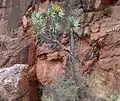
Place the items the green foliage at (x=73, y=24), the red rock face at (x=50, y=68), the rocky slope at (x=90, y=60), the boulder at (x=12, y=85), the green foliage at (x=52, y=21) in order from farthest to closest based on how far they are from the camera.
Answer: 1. the boulder at (x=12, y=85)
2. the red rock face at (x=50, y=68)
3. the green foliage at (x=52, y=21)
4. the green foliage at (x=73, y=24)
5. the rocky slope at (x=90, y=60)

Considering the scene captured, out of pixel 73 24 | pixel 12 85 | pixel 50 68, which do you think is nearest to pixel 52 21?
pixel 73 24

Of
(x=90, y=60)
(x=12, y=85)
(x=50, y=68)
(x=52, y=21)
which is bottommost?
(x=12, y=85)

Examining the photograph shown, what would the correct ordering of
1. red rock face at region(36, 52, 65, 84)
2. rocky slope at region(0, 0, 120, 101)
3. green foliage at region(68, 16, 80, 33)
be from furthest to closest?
red rock face at region(36, 52, 65, 84)
green foliage at region(68, 16, 80, 33)
rocky slope at region(0, 0, 120, 101)

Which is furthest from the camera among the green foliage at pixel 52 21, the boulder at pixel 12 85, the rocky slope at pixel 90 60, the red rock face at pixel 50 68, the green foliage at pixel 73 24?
the boulder at pixel 12 85

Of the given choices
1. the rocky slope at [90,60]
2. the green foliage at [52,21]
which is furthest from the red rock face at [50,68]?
the green foliage at [52,21]

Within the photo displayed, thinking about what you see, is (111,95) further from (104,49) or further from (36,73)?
A: (36,73)

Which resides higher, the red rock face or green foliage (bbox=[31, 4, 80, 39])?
green foliage (bbox=[31, 4, 80, 39])

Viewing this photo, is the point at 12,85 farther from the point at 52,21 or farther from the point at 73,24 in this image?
the point at 73,24

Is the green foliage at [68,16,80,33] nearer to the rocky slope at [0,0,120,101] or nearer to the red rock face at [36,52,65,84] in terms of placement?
the rocky slope at [0,0,120,101]

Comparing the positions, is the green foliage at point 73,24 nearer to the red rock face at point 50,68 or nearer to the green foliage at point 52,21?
the green foliage at point 52,21

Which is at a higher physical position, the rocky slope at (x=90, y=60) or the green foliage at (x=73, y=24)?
the green foliage at (x=73, y=24)

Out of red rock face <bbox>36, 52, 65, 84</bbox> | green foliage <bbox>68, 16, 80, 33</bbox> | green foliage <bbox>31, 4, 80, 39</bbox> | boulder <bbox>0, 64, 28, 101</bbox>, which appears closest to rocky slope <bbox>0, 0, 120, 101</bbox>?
red rock face <bbox>36, 52, 65, 84</bbox>

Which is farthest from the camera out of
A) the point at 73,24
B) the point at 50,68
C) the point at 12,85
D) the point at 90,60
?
the point at 12,85

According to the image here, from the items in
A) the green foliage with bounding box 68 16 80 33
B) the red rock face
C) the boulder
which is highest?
the green foliage with bounding box 68 16 80 33
